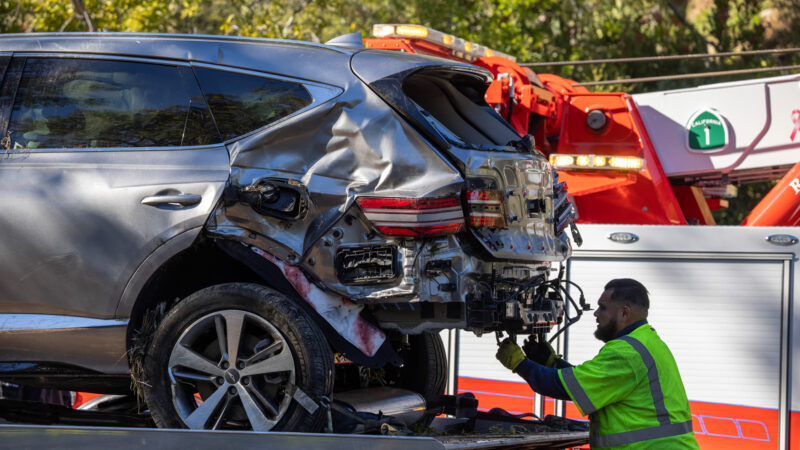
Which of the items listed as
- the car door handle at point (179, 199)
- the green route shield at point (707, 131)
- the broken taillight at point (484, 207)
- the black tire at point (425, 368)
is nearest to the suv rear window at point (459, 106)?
the broken taillight at point (484, 207)

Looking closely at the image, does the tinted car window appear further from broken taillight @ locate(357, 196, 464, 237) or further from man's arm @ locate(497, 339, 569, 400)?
man's arm @ locate(497, 339, 569, 400)

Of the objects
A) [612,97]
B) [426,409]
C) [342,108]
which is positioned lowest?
[426,409]

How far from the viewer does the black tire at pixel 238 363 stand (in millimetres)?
3928

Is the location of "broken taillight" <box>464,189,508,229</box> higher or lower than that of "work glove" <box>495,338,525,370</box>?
higher

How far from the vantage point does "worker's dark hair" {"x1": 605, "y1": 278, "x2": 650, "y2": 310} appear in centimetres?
454

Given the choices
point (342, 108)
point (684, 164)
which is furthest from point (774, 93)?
point (342, 108)

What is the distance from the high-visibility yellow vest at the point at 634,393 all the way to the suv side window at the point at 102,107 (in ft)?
6.60

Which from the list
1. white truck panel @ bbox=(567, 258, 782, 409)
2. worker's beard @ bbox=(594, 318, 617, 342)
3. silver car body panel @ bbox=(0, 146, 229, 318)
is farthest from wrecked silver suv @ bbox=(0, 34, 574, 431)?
white truck panel @ bbox=(567, 258, 782, 409)

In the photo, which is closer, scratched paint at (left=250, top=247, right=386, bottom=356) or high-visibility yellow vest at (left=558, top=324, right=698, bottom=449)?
scratched paint at (left=250, top=247, right=386, bottom=356)

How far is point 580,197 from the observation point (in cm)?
854

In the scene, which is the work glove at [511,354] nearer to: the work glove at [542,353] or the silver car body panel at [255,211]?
the work glove at [542,353]

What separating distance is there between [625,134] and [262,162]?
5198 millimetres

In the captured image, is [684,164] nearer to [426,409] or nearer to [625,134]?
[625,134]

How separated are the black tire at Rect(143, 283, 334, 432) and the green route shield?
564 centimetres
